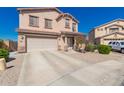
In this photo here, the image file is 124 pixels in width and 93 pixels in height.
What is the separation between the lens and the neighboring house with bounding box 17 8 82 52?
18.2m

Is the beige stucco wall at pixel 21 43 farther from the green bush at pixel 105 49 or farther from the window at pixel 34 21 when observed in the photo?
the green bush at pixel 105 49

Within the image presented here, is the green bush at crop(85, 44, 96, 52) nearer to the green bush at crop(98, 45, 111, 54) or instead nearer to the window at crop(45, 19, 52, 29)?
the green bush at crop(98, 45, 111, 54)

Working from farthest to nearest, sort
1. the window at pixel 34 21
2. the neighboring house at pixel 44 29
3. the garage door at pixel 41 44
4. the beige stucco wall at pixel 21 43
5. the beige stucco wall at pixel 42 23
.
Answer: the window at pixel 34 21 < the garage door at pixel 41 44 < the neighboring house at pixel 44 29 < the beige stucco wall at pixel 42 23 < the beige stucco wall at pixel 21 43

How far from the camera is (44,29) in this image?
20656 mm

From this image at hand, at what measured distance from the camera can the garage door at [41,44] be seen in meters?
18.5

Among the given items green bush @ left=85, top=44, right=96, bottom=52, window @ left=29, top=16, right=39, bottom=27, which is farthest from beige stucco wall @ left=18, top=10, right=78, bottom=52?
green bush @ left=85, top=44, right=96, bottom=52

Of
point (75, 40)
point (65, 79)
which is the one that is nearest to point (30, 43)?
point (75, 40)

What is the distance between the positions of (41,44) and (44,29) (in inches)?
98.3

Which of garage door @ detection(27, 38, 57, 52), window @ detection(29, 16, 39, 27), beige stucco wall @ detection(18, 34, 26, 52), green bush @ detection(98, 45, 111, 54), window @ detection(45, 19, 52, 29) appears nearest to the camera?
green bush @ detection(98, 45, 111, 54)

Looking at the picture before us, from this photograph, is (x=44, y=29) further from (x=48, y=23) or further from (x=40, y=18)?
(x=40, y=18)

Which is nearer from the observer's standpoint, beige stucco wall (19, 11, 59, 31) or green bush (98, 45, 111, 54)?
green bush (98, 45, 111, 54)

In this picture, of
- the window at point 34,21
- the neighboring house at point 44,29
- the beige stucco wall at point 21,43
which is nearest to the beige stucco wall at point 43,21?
the neighboring house at point 44,29

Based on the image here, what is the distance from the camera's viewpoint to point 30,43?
60.7 feet
